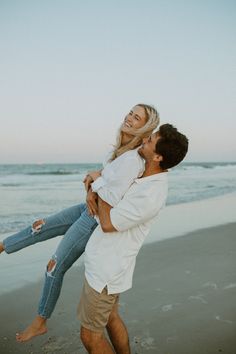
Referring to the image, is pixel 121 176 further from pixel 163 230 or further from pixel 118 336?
pixel 163 230

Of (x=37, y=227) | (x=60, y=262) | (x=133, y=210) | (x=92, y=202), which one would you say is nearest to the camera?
(x=133, y=210)

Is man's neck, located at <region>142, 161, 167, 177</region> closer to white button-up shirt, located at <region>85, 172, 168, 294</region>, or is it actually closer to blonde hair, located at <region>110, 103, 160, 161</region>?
white button-up shirt, located at <region>85, 172, 168, 294</region>

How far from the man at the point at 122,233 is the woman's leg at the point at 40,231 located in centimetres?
69

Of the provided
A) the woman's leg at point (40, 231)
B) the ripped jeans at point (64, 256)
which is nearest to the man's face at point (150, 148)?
the ripped jeans at point (64, 256)

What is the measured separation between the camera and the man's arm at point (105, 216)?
2138mm

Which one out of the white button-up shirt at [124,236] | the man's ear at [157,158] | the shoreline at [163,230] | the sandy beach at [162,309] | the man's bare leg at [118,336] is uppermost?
the man's ear at [157,158]

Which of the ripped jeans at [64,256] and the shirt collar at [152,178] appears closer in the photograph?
the shirt collar at [152,178]

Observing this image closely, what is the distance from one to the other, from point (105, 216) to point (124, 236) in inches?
6.7

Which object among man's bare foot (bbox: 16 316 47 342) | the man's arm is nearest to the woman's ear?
the man's arm

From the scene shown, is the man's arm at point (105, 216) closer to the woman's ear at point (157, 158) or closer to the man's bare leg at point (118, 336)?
the woman's ear at point (157, 158)

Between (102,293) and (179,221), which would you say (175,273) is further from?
(179,221)

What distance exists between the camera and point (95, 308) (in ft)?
7.38

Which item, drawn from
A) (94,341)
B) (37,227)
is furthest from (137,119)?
(94,341)

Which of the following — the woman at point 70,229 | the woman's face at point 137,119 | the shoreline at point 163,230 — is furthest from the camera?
the shoreline at point 163,230
